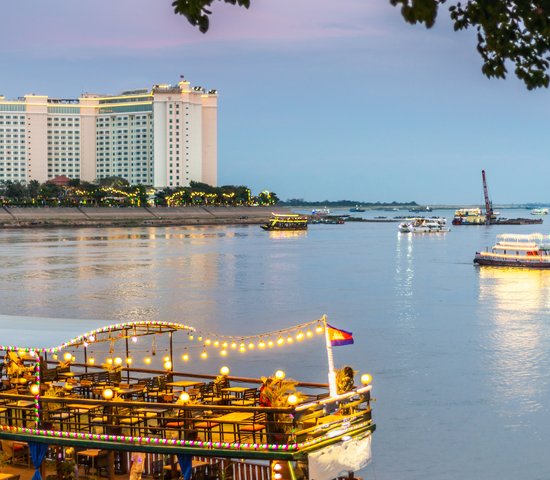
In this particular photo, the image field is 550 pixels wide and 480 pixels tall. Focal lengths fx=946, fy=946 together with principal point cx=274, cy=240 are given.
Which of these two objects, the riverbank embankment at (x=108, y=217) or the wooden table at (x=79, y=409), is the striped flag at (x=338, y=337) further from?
the riverbank embankment at (x=108, y=217)

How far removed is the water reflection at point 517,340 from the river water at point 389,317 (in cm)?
7

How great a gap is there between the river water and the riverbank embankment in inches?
3031

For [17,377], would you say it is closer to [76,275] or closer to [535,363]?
[535,363]

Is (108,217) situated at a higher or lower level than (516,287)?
higher

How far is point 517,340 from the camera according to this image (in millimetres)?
35625

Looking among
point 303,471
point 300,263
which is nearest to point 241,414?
point 303,471

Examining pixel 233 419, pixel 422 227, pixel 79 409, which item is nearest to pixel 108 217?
pixel 422 227

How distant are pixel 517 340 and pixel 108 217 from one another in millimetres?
151764

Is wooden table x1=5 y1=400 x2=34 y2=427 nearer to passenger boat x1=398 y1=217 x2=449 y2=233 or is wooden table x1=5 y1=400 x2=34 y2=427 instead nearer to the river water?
the river water

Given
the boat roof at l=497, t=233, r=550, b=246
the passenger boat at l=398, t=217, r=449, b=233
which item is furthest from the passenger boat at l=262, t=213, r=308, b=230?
the boat roof at l=497, t=233, r=550, b=246

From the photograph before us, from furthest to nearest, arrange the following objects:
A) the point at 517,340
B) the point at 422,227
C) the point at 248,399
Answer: the point at 422,227, the point at 517,340, the point at 248,399

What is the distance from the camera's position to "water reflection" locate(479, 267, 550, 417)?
2567 cm

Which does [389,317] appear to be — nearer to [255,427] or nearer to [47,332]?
[47,332]

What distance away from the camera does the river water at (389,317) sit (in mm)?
21297
